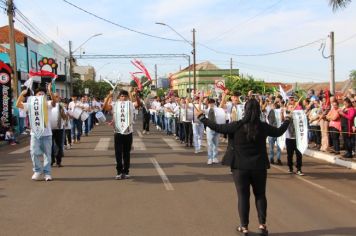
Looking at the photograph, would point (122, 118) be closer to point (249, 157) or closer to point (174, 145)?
point (249, 157)

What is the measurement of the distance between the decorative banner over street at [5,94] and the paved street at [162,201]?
28.4 ft

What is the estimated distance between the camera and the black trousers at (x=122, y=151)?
34.1 ft

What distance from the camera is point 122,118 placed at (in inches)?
410

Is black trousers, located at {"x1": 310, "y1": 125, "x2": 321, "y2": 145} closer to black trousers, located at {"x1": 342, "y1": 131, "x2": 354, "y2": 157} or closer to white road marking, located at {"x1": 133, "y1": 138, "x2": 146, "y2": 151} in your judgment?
black trousers, located at {"x1": 342, "y1": 131, "x2": 354, "y2": 157}

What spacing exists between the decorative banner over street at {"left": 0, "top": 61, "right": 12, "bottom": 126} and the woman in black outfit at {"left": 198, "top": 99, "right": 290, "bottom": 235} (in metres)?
17.1

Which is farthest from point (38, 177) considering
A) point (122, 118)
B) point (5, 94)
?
point (5, 94)

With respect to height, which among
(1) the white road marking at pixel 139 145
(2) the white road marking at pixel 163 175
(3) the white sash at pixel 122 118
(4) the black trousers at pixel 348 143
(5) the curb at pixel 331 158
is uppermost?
(3) the white sash at pixel 122 118

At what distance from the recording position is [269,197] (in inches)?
337

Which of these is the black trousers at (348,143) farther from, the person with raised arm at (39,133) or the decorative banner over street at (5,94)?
the decorative banner over street at (5,94)

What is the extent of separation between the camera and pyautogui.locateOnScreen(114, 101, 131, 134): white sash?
10414mm

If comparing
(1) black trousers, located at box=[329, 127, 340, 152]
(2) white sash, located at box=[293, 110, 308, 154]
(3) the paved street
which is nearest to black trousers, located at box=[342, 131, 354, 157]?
(1) black trousers, located at box=[329, 127, 340, 152]

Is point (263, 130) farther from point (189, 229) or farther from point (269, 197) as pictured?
point (269, 197)

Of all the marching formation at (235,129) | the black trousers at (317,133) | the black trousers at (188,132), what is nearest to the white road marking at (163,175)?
the marching formation at (235,129)

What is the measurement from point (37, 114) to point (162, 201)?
3.76 m
